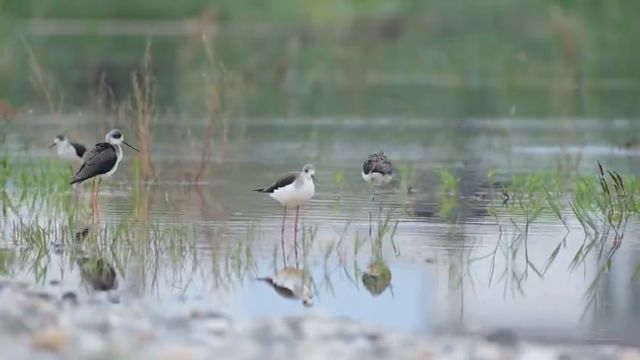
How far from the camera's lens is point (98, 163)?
1240 cm

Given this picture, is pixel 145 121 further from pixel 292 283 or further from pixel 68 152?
pixel 292 283

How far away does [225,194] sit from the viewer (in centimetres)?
1393

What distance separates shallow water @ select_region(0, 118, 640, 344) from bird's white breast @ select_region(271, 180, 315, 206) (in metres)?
0.21

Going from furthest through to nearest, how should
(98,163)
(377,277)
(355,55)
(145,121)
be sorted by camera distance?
1. (355,55)
2. (145,121)
3. (98,163)
4. (377,277)

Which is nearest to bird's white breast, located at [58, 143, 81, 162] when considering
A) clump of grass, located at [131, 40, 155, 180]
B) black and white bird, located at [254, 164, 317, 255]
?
clump of grass, located at [131, 40, 155, 180]

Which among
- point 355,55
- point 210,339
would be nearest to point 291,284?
point 210,339

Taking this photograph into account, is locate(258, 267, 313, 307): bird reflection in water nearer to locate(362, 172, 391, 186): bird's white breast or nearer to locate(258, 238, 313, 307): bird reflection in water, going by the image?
locate(258, 238, 313, 307): bird reflection in water

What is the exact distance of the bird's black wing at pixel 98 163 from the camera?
488 inches

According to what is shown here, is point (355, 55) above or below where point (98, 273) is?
above

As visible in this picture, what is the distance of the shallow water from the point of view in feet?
29.5

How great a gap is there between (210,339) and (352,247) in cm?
341

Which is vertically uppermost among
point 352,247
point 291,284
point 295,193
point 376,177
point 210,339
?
point 376,177

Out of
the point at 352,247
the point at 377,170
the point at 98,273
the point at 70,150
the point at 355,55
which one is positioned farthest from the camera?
the point at 355,55

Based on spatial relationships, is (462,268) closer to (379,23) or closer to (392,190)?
(392,190)
